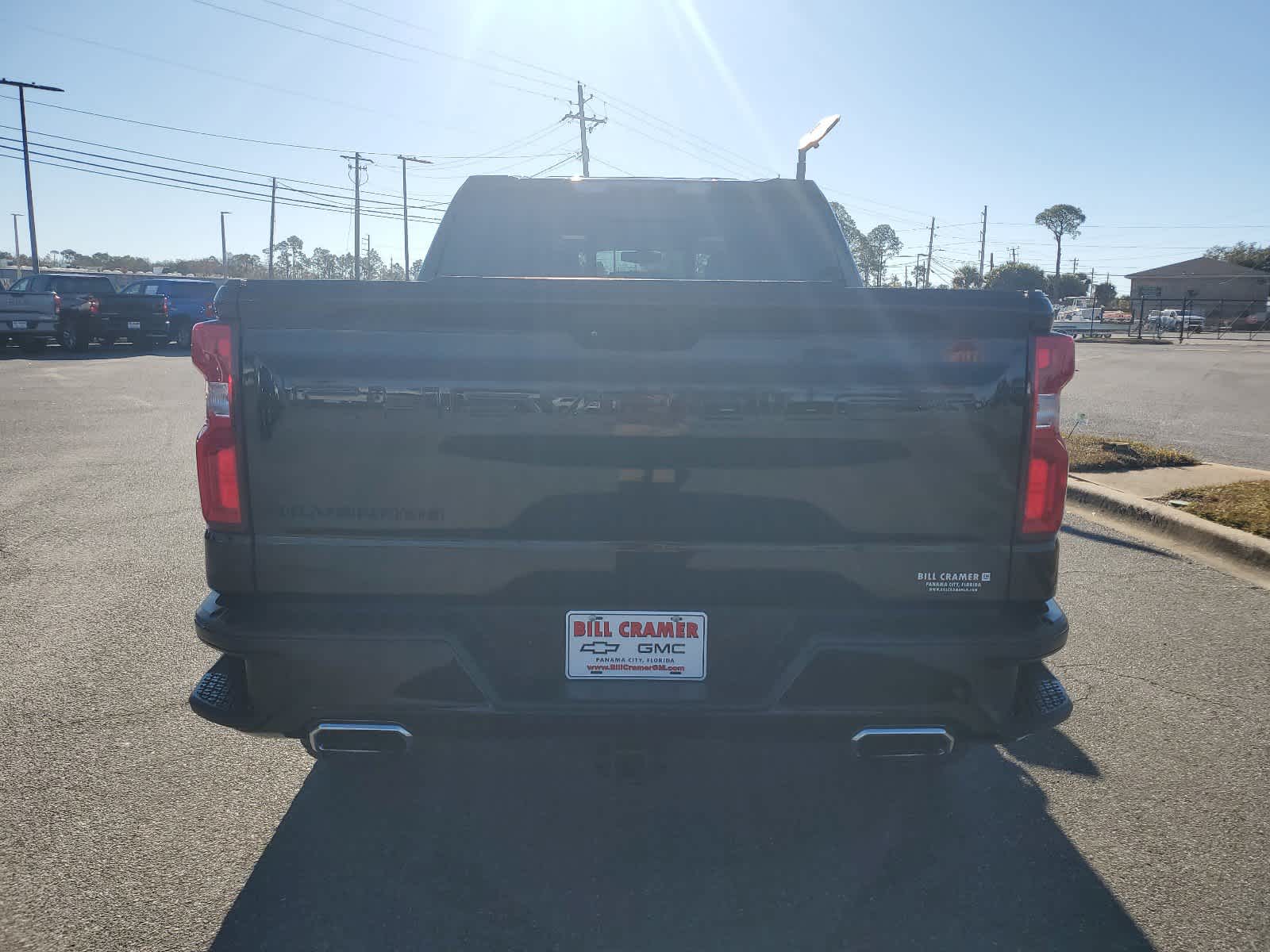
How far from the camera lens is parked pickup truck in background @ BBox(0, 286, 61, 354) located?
2377 cm

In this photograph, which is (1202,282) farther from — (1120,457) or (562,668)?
(562,668)

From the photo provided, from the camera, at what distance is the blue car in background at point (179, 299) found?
1094 inches

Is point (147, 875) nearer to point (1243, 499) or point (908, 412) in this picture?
point (908, 412)

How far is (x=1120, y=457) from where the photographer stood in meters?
9.40

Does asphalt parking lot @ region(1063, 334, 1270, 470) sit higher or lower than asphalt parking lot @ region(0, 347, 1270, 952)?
higher

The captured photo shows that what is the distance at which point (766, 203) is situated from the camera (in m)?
4.83

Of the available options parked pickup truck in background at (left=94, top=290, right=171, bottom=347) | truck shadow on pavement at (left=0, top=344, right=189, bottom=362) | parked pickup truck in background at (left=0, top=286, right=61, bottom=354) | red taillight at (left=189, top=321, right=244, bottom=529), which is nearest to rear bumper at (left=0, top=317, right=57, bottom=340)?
Result: parked pickup truck in background at (left=0, top=286, right=61, bottom=354)

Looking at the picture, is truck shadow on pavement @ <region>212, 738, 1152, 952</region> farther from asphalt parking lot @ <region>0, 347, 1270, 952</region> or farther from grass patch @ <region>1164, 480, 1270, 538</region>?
grass patch @ <region>1164, 480, 1270, 538</region>

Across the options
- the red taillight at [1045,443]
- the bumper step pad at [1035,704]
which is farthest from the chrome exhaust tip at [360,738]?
the red taillight at [1045,443]

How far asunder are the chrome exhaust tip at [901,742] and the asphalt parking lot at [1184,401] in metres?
9.09

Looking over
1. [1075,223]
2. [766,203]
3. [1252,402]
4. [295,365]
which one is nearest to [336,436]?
[295,365]

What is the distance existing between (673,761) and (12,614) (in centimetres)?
367

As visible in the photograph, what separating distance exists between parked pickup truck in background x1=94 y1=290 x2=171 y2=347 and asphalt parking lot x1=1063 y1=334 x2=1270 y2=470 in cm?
2248

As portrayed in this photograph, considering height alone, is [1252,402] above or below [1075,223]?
below
